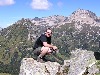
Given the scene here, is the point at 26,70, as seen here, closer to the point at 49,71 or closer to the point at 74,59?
the point at 49,71

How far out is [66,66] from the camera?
23.4 metres

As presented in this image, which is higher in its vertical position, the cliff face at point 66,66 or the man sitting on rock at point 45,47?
the man sitting on rock at point 45,47

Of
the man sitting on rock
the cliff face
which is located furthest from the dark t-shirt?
the cliff face

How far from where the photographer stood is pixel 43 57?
2064cm

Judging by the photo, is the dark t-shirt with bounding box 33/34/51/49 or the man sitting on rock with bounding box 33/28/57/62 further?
the dark t-shirt with bounding box 33/34/51/49

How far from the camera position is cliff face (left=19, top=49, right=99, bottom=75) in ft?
66.1

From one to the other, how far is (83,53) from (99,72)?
2.62 metres

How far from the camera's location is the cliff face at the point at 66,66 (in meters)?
20.2

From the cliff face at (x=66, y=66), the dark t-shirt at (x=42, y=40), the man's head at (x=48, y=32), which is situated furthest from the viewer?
the cliff face at (x=66, y=66)

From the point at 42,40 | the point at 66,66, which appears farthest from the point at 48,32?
the point at 66,66

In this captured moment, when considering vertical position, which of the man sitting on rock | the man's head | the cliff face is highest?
the man's head

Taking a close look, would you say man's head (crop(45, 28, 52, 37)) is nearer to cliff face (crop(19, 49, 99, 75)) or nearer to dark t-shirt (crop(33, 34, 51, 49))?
dark t-shirt (crop(33, 34, 51, 49))

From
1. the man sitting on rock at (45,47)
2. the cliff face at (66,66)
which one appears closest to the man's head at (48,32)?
the man sitting on rock at (45,47)

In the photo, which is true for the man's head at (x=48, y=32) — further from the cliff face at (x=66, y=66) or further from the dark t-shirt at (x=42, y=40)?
the cliff face at (x=66, y=66)
